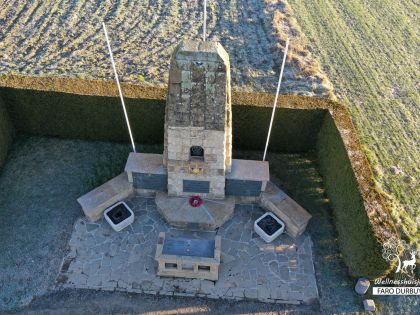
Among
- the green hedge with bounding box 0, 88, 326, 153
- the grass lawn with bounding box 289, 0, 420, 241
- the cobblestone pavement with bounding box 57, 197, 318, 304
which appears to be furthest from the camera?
the grass lawn with bounding box 289, 0, 420, 241

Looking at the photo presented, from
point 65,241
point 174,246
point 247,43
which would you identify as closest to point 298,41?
point 247,43

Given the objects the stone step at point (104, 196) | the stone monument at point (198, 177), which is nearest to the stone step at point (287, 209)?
Result: the stone monument at point (198, 177)

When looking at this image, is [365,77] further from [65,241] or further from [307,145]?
[65,241]

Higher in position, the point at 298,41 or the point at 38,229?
the point at 298,41

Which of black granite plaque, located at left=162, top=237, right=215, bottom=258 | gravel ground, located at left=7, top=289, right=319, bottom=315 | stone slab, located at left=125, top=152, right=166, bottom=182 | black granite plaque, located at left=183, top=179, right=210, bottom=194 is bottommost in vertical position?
gravel ground, located at left=7, top=289, right=319, bottom=315

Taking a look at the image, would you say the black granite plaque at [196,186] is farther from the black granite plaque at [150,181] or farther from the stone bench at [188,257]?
the stone bench at [188,257]

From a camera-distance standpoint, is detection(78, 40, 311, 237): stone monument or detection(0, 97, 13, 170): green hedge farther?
detection(0, 97, 13, 170): green hedge

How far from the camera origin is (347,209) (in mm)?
15406

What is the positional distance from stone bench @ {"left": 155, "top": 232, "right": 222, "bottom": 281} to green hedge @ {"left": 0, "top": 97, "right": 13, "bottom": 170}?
8.93 metres

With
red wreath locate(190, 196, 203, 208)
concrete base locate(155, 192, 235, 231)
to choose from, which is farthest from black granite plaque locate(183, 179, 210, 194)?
concrete base locate(155, 192, 235, 231)

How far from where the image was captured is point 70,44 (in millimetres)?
24469

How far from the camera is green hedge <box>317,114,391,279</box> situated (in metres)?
13.6

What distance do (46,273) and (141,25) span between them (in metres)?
17.9

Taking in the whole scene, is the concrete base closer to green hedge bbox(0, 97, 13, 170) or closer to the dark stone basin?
the dark stone basin
